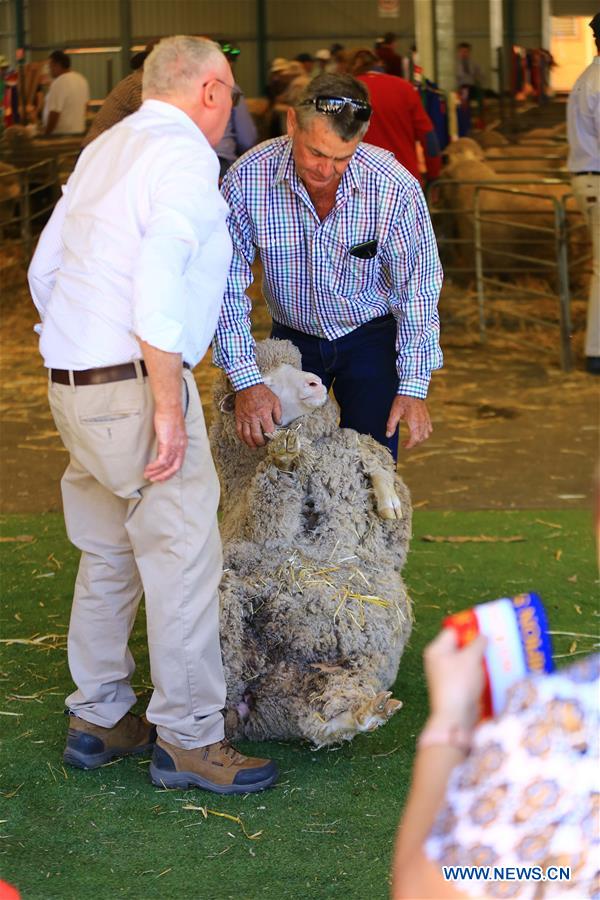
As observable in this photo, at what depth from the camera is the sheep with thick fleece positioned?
11.2 feet

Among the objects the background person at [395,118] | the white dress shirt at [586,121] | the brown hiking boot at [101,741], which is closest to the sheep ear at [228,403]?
the brown hiking boot at [101,741]

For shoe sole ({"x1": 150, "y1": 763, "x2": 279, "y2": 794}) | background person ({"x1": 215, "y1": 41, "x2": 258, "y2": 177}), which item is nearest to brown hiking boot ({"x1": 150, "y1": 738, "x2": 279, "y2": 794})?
shoe sole ({"x1": 150, "y1": 763, "x2": 279, "y2": 794})

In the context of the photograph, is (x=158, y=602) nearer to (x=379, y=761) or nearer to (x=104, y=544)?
(x=104, y=544)

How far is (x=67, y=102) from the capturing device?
44.3 ft

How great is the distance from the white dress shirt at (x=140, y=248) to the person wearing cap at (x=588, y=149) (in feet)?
15.5

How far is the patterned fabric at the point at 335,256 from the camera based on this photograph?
12.3ft

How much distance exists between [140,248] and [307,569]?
1220 millimetres

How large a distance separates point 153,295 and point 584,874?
166 centimetres

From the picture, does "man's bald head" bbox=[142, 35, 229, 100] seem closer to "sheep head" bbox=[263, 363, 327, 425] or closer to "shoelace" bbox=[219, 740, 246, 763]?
"sheep head" bbox=[263, 363, 327, 425]

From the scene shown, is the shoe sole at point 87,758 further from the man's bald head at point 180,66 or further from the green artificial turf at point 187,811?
the man's bald head at point 180,66

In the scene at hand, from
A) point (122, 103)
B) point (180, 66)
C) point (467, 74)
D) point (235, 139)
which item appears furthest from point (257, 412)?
point (467, 74)

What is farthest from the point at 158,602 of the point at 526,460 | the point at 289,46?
the point at 289,46

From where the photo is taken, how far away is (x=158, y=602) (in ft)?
10.1

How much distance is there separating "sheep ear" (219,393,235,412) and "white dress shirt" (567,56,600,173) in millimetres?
4062
